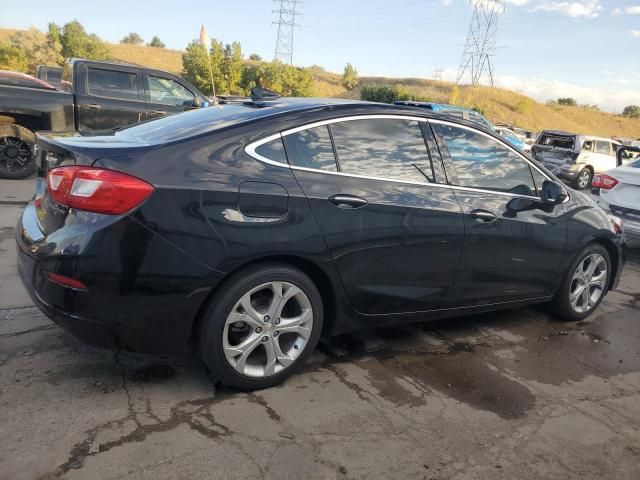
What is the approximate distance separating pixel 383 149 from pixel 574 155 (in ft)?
49.7

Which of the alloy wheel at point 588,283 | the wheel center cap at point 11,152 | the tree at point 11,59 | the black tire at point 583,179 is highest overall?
the tree at point 11,59

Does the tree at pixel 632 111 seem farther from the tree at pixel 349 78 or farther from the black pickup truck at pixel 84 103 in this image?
the black pickup truck at pixel 84 103

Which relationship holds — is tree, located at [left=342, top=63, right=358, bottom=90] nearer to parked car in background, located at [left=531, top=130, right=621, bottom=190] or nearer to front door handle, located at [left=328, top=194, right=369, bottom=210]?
parked car in background, located at [left=531, top=130, right=621, bottom=190]

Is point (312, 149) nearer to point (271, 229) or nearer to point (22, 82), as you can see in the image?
point (271, 229)

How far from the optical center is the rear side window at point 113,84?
355 inches

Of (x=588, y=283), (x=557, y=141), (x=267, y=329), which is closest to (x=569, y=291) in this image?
(x=588, y=283)

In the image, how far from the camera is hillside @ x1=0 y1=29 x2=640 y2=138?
195ft

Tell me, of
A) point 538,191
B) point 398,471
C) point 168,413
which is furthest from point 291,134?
point 538,191

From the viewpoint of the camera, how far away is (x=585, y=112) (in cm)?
7850

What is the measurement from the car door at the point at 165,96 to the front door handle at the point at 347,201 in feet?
23.2

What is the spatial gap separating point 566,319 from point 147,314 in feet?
11.9

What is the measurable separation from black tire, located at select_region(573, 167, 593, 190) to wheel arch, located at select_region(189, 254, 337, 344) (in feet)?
51.3

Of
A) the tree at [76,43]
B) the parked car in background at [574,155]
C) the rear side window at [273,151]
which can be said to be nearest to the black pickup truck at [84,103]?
the rear side window at [273,151]

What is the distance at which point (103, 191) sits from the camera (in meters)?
2.54
